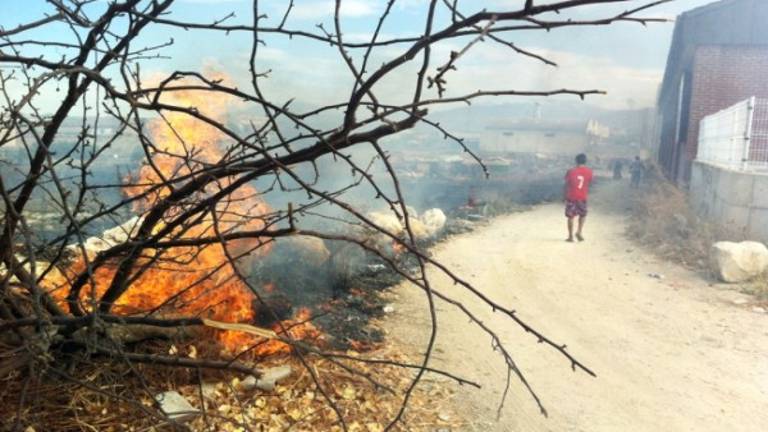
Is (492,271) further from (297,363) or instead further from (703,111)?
(703,111)

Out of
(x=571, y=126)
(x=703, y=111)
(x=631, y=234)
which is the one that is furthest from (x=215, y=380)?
(x=571, y=126)

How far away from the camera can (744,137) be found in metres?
11.7

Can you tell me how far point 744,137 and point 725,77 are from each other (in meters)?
6.03

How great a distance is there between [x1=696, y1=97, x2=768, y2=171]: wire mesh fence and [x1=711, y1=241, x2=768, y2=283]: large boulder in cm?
330

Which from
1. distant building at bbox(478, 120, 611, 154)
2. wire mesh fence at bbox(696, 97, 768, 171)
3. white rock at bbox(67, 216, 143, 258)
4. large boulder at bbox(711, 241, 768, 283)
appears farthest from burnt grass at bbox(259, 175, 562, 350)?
distant building at bbox(478, 120, 611, 154)

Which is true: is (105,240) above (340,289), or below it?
above

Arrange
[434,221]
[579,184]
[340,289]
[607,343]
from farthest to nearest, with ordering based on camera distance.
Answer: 1. [434,221]
2. [579,184]
3. [340,289]
4. [607,343]

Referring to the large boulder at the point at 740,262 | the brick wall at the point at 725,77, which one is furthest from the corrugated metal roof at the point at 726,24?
the large boulder at the point at 740,262

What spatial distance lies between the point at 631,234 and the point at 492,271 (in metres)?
4.66

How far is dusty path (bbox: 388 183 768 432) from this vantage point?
185 inches

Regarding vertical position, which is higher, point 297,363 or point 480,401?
point 297,363

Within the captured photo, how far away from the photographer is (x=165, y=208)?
3100 millimetres

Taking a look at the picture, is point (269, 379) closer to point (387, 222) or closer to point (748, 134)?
point (387, 222)

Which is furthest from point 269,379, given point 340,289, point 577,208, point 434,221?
point 434,221
